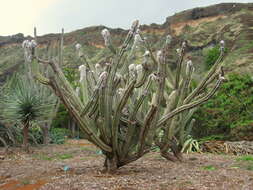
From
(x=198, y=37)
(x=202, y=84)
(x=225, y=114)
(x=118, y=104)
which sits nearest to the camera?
(x=118, y=104)

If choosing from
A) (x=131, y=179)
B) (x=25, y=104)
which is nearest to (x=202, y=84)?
(x=131, y=179)

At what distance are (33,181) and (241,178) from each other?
120 inches

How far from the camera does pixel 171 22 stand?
247 ft

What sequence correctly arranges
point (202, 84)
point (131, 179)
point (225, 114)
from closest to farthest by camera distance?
point (131, 179), point (202, 84), point (225, 114)

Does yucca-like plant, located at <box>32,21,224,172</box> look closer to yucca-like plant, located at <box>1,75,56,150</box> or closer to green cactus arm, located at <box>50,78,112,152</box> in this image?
green cactus arm, located at <box>50,78,112,152</box>

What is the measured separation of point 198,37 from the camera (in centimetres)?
5619

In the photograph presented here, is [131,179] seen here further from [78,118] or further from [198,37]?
[198,37]

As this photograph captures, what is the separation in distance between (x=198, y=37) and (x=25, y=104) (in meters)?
51.1

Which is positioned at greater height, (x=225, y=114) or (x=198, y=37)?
(x=198, y=37)

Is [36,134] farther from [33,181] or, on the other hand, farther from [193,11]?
[193,11]

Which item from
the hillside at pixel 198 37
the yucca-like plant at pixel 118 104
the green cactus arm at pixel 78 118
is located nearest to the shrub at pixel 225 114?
the hillside at pixel 198 37

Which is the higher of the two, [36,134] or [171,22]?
[171,22]

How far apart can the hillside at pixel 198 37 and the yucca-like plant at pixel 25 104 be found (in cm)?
297

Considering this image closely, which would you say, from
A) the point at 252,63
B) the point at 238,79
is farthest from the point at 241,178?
the point at 252,63
